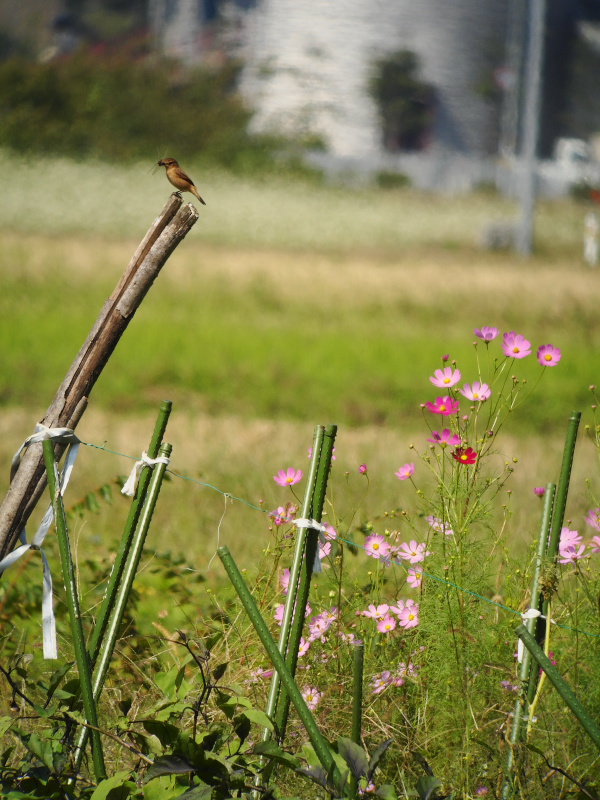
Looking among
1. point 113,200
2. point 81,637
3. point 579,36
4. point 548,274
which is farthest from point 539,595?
point 579,36

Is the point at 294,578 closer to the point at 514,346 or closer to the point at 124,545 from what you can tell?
the point at 124,545

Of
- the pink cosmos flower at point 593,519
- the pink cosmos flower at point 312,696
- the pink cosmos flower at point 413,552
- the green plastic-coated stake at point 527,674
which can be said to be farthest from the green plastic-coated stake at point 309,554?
the pink cosmos flower at point 593,519

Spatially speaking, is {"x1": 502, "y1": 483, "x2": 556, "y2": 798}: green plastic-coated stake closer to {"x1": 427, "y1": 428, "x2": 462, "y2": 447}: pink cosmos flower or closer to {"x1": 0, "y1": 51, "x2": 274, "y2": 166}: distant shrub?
{"x1": 427, "y1": 428, "x2": 462, "y2": 447}: pink cosmos flower

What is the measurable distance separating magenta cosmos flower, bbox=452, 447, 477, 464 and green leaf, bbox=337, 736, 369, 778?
0.64 metres

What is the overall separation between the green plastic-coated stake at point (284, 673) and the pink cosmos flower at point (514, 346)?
2.39ft

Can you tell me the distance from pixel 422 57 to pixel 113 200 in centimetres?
2758

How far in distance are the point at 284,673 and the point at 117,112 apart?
85.5 ft

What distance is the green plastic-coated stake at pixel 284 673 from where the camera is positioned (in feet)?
5.36

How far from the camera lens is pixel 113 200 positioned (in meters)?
19.6

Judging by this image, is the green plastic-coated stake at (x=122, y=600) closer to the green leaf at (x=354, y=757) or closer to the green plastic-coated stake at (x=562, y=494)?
the green leaf at (x=354, y=757)

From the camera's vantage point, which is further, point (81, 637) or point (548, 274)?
point (548, 274)

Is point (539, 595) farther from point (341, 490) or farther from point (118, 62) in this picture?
point (118, 62)

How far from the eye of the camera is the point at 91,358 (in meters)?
2.04

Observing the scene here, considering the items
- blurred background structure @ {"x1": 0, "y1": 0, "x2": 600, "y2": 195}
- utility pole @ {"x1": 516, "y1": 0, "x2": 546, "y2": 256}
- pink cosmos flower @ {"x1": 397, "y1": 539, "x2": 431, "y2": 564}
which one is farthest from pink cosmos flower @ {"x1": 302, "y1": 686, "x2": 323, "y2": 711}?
blurred background structure @ {"x1": 0, "y1": 0, "x2": 600, "y2": 195}
